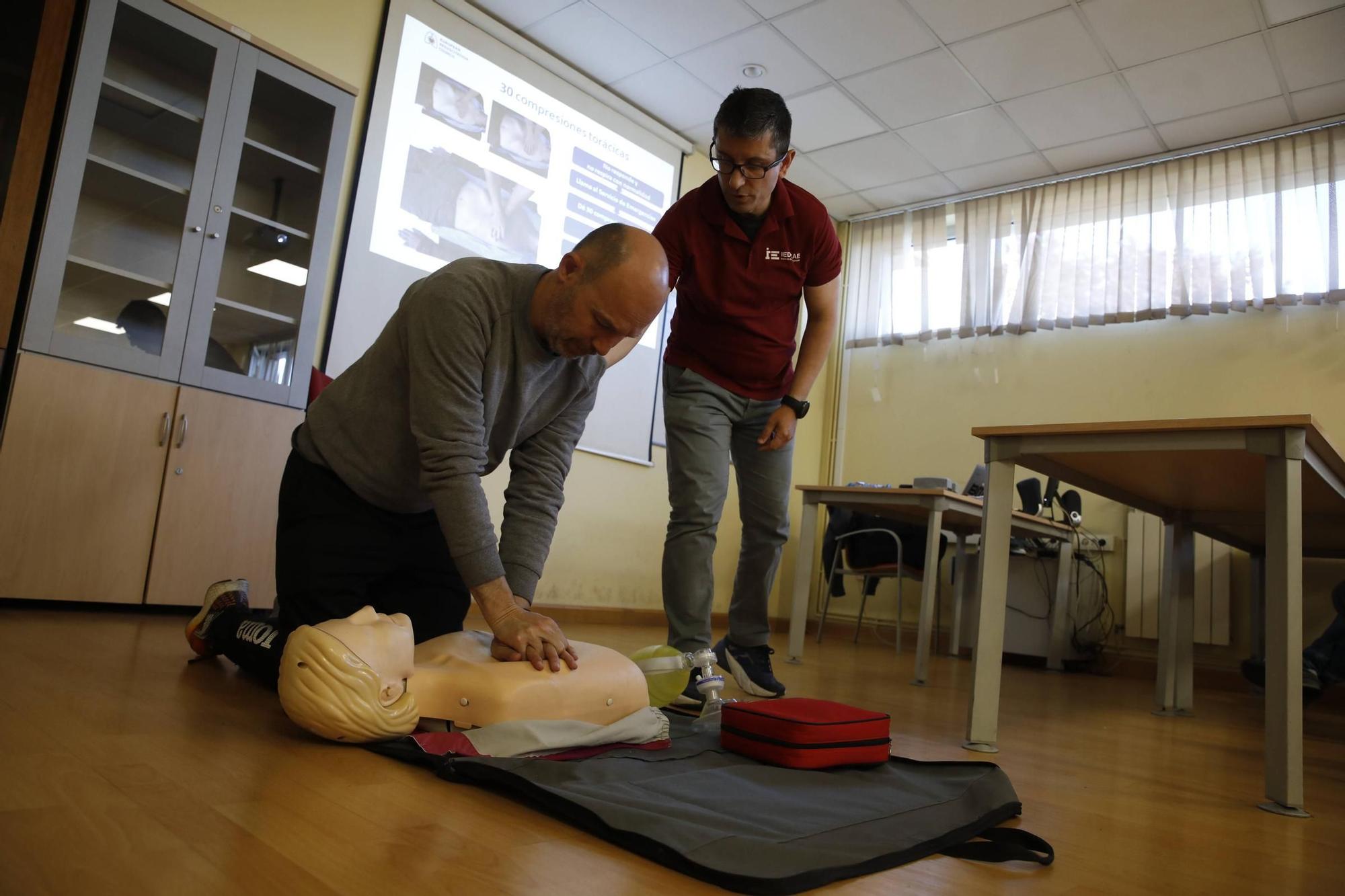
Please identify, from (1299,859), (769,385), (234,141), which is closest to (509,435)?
(769,385)

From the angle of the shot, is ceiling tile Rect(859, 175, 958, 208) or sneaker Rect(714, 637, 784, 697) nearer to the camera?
sneaker Rect(714, 637, 784, 697)

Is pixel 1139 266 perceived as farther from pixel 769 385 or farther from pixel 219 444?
pixel 219 444

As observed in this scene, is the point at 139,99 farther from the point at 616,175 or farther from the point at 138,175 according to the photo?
the point at 616,175

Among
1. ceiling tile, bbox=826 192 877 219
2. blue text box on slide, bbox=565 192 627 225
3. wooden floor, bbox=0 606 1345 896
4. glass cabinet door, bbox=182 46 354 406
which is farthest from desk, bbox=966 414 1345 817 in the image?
ceiling tile, bbox=826 192 877 219

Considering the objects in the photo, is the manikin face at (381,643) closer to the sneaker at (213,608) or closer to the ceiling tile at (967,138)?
the sneaker at (213,608)

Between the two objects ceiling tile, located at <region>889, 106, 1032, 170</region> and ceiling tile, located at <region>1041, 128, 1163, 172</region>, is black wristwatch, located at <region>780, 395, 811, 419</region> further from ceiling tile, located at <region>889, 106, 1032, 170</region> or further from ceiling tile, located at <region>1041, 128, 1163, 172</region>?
ceiling tile, located at <region>1041, 128, 1163, 172</region>

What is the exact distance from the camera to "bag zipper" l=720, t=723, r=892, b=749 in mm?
1329

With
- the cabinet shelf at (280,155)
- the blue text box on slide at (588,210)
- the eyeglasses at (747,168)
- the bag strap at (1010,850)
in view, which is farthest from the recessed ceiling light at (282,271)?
the bag strap at (1010,850)

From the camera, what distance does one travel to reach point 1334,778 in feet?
6.34

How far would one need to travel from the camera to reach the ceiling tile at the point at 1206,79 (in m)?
3.93

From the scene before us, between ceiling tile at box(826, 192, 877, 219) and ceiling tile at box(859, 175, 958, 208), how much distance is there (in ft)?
0.16

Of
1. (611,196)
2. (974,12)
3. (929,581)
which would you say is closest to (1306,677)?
(929,581)

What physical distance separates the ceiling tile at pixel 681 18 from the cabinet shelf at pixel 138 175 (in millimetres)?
1972

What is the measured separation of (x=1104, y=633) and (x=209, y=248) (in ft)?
14.7
